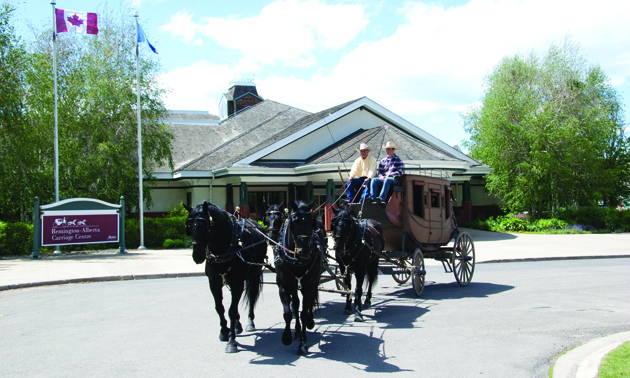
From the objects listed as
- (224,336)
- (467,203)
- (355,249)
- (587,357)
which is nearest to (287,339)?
(224,336)

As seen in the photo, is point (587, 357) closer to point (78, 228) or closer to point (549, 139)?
point (78, 228)

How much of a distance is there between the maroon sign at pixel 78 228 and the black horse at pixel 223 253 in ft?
44.4

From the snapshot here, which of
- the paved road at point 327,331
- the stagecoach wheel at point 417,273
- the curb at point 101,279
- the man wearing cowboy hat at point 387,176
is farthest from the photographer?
the curb at point 101,279

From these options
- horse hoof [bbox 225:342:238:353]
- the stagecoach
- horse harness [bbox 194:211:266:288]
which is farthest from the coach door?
horse hoof [bbox 225:342:238:353]

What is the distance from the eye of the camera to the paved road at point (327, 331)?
5.78 meters

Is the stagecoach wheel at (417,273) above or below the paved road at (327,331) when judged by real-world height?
above

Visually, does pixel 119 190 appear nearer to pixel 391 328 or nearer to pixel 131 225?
pixel 131 225

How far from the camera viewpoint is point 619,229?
86.3ft

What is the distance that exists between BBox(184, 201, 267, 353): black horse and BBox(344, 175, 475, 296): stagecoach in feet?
9.96

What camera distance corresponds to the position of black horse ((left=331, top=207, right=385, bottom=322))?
322 inches

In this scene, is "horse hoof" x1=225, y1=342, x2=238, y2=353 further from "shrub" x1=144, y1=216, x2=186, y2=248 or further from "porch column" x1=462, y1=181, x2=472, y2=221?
"porch column" x1=462, y1=181, x2=472, y2=221

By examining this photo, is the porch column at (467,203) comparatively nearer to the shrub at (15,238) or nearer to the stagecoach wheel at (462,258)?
the stagecoach wheel at (462,258)

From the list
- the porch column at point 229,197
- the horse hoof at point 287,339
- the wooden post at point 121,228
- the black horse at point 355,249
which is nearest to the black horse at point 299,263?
the horse hoof at point 287,339

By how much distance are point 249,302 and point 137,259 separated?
35.9 ft
